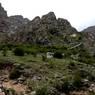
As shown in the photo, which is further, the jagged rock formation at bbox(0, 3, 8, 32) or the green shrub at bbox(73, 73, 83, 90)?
the jagged rock formation at bbox(0, 3, 8, 32)

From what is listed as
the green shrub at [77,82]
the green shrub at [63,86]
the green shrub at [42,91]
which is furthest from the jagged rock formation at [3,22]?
the green shrub at [42,91]

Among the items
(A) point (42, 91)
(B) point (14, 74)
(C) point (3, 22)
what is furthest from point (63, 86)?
(C) point (3, 22)

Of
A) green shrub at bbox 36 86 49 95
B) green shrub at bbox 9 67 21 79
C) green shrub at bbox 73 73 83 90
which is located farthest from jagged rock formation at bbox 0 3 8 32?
green shrub at bbox 36 86 49 95

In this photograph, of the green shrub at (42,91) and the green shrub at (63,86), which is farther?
the green shrub at (63,86)

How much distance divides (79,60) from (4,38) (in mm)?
39302

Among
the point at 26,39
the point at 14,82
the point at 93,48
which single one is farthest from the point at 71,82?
the point at 26,39

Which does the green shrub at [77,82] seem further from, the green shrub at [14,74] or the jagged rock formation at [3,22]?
the jagged rock formation at [3,22]

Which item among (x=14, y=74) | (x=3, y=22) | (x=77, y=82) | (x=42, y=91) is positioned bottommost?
(x=42, y=91)

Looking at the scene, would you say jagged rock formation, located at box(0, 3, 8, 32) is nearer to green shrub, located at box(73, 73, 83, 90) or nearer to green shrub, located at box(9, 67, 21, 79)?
green shrub, located at box(9, 67, 21, 79)

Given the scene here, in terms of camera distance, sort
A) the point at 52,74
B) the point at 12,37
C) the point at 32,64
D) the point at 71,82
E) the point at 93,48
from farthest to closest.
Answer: the point at 12,37
the point at 93,48
the point at 32,64
the point at 52,74
the point at 71,82

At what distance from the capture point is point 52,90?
99.4 ft

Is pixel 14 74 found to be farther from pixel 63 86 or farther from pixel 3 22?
pixel 3 22

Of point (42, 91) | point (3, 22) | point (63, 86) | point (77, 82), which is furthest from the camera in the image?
point (3, 22)

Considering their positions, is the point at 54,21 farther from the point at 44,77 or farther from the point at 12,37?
the point at 44,77
